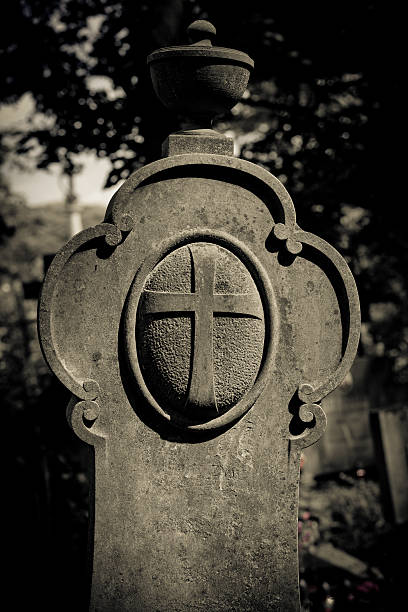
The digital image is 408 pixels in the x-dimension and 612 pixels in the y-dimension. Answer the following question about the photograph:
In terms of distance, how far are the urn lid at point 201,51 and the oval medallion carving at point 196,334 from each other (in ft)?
2.65

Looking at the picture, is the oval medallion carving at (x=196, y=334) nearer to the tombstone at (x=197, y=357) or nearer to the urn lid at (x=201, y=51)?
the tombstone at (x=197, y=357)

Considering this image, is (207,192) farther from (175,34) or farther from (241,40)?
(241,40)

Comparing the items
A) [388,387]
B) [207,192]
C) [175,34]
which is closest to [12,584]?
[207,192]

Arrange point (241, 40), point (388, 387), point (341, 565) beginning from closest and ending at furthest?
point (341, 565) → point (241, 40) → point (388, 387)

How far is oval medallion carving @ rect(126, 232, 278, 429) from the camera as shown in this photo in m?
2.98

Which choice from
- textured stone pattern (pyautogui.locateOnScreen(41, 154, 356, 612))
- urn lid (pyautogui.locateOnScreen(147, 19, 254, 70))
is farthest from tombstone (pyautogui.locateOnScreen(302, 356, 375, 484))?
urn lid (pyautogui.locateOnScreen(147, 19, 254, 70))

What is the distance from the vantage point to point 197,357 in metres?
2.98

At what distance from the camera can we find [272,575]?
312 cm

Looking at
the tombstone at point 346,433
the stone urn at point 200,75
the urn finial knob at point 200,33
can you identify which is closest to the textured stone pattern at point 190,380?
the stone urn at point 200,75

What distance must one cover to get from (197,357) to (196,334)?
0.31 ft

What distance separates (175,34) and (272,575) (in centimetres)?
341

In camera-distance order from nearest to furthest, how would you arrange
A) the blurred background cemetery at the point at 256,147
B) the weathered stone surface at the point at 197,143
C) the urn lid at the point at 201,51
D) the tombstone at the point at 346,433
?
the urn lid at the point at 201,51, the weathered stone surface at the point at 197,143, the blurred background cemetery at the point at 256,147, the tombstone at the point at 346,433

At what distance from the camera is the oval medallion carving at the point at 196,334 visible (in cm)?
298

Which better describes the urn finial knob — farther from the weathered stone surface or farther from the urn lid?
the weathered stone surface
